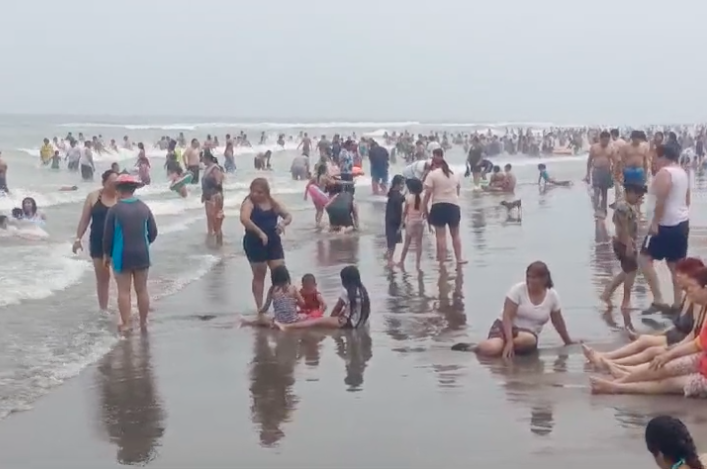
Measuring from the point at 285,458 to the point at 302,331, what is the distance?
3653 mm

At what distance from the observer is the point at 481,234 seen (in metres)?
17.3

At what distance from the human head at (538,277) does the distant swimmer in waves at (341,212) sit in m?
10.4

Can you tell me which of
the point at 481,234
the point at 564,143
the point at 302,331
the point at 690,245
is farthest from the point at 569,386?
the point at 564,143

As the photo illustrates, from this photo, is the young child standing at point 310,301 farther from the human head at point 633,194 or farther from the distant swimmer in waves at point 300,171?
the distant swimmer in waves at point 300,171

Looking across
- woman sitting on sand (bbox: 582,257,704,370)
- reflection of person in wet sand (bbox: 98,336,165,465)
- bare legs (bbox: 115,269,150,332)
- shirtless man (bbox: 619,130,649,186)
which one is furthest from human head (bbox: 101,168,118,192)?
shirtless man (bbox: 619,130,649,186)

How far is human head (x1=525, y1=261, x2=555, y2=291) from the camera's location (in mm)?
7898

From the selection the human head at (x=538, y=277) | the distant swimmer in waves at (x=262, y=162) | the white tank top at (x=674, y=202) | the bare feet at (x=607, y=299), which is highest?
the white tank top at (x=674, y=202)

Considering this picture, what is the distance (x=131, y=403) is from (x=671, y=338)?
12.6 ft

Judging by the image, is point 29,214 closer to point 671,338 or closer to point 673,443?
point 671,338

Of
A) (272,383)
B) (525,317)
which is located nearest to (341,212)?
(525,317)

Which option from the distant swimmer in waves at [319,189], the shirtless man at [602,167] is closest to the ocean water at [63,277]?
the distant swimmer in waves at [319,189]

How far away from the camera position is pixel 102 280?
1072 cm

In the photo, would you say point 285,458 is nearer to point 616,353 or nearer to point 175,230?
point 616,353

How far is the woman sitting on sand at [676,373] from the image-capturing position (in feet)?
21.5
